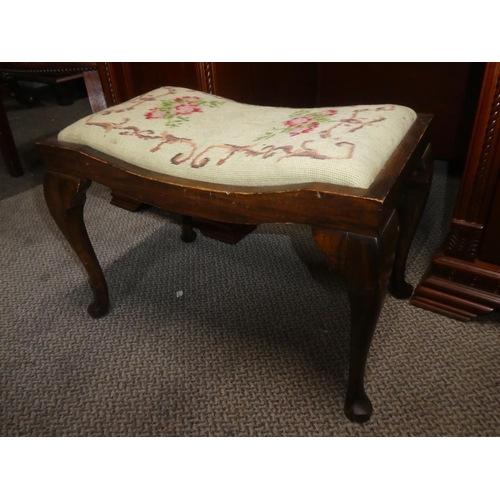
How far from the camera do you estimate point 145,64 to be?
1259mm

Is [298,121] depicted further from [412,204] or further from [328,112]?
[412,204]

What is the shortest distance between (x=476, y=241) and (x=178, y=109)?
0.62m

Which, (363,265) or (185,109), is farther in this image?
(185,109)

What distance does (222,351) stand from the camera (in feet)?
2.85

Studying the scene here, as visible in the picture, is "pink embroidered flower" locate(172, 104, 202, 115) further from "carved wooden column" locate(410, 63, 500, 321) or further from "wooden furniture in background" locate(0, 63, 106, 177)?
"wooden furniture in background" locate(0, 63, 106, 177)

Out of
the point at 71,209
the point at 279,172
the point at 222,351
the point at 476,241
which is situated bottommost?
the point at 222,351

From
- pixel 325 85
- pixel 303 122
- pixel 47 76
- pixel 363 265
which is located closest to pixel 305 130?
pixel 303 122

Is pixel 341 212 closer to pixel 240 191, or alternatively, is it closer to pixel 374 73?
pixel 240 191

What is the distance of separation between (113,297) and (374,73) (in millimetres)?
1176

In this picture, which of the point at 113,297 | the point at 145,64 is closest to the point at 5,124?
the point at 145,64

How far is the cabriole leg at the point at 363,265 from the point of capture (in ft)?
1.84

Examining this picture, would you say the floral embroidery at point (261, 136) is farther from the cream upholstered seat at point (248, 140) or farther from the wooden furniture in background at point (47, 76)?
the wooden furniture in background at point (47, 76)

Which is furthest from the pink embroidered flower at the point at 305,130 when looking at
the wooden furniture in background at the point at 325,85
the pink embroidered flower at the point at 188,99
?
the wooden furniture in background at the point at 325,85

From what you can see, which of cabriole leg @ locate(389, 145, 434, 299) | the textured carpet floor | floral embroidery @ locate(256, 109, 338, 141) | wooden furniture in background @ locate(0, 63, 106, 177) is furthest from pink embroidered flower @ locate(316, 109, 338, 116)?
wooden furniture in background @ locate(0, 63, 106, 177)
